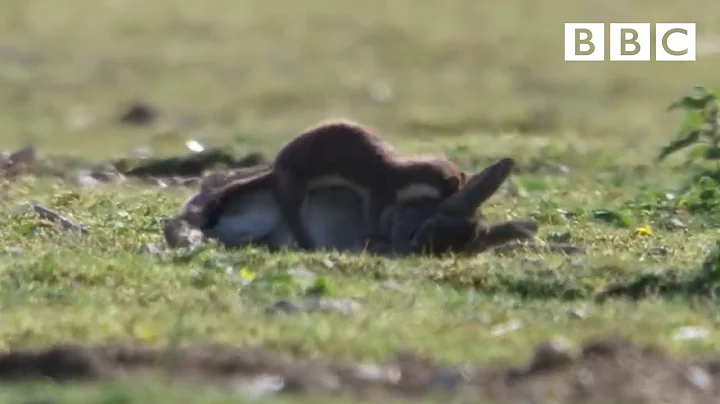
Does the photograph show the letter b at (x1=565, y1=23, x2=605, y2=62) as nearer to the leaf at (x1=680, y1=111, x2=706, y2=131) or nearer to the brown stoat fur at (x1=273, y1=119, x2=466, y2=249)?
the leaf at (x1=680, y1=111, x2=706, y2=131)

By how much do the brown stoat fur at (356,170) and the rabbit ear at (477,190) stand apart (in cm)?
15

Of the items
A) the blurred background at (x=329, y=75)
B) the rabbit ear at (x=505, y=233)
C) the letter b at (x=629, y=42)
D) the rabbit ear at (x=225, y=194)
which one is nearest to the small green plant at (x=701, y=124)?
the rabbit ear at (x=505, y=233)

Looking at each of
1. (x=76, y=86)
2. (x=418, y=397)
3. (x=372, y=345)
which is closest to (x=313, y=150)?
(x=372, y=345)

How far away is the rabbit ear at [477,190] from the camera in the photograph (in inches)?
367

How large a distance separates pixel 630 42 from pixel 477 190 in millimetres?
15921

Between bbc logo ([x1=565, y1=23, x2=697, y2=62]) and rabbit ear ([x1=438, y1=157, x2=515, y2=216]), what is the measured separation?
14146 mm

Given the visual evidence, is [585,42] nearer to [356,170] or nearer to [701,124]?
[701,124]

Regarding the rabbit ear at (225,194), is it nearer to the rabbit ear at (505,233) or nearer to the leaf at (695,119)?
the rabbit ear at (505,233)

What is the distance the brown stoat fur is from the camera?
31.1ft

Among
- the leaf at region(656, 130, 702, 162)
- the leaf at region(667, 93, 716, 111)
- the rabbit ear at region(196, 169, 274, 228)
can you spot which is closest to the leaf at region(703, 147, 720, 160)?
the leaf at region(656, 130, 702, 162)

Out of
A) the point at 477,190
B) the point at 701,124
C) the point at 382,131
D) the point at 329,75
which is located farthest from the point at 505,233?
the point at 329,75

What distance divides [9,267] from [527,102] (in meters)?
14.7

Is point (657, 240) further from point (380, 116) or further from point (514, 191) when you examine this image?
point (380, 116)

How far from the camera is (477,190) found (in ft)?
30.7
